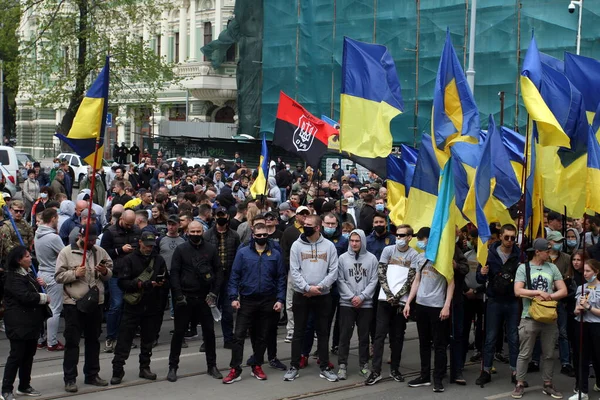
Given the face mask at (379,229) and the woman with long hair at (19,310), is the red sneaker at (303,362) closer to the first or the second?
the face mask at (379,229)

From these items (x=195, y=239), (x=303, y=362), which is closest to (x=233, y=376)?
(x=303, y=362)

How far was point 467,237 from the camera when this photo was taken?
11.7m

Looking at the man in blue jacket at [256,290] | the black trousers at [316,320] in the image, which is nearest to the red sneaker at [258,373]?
the man in blue jacket at [256,290]

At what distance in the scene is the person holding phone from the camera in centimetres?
1001

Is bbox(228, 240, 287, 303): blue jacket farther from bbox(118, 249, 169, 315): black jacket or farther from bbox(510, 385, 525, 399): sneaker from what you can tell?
bbox(510, 385, 525, 399): sneaker

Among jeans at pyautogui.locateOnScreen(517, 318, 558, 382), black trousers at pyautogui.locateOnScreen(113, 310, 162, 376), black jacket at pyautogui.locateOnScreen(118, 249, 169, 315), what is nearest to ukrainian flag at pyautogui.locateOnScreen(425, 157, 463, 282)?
jeans at pyautogui.locateOnScreen(517, 318, 558, 382)

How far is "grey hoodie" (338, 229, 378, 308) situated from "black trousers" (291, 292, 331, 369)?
22cm

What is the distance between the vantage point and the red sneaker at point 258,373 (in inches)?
406

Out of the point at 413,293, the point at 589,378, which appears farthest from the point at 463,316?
the point at 589,378

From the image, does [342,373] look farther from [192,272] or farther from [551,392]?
[551,392]

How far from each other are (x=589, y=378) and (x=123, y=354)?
5.18 metres

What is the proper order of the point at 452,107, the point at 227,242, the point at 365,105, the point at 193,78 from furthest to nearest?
the point at 193,78
the point at 365,105
the point at 227,242
the point at 452,107

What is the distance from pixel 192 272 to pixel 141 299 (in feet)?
2.00

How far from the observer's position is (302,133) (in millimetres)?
14844
